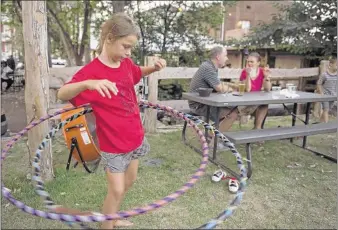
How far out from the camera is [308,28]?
30.1 ft

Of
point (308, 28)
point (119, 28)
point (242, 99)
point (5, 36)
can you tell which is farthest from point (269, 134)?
point (5, 36)

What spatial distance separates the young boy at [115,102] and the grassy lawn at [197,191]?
74 cm

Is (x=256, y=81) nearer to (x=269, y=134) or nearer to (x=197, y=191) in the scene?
(x=269, y=134)

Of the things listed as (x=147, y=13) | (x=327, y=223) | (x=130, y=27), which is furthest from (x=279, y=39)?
(x=130, y=27)

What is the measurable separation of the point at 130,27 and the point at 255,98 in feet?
9.01

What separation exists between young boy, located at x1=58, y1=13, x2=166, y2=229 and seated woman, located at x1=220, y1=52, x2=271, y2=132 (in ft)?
9.03

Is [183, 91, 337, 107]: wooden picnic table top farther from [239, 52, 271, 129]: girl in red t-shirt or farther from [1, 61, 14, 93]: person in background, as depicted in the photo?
[1, 61, 14, 93]: person in background

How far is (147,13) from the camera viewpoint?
9.84 meters

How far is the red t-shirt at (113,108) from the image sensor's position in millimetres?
2262

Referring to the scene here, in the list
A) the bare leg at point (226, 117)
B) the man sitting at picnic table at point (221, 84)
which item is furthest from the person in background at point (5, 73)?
the bare leg at point (226, 117)

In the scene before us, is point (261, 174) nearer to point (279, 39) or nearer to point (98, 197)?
point (98, 197)

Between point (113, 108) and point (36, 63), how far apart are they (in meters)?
1.45

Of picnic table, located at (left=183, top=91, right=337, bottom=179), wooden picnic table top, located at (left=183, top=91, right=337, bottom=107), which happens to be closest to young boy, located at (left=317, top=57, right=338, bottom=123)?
wooden picnic table top, located at (left=183, top=91, right=337, bottom=107)

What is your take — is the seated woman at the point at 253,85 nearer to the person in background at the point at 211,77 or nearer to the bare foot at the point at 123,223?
the person in background at the point at 211,77
